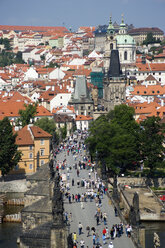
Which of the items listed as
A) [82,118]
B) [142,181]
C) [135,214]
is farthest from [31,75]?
[135,214]

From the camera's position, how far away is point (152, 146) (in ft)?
219

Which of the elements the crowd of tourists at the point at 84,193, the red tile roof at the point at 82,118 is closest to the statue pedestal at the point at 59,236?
the crowd of tourists at the point at 84,193

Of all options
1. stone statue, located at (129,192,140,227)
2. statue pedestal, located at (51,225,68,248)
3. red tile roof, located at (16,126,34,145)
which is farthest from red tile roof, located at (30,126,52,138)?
statue pedestal, located at (51,225,68,248)

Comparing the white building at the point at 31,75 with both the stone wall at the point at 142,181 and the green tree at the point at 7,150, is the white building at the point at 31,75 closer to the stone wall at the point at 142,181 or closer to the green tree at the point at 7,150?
the green tree at the point at 7,150

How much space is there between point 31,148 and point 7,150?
226 inches

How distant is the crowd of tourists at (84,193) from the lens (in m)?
41.7

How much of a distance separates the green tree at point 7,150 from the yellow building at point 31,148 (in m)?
2.93

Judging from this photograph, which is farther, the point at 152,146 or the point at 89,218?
the point at 152,146

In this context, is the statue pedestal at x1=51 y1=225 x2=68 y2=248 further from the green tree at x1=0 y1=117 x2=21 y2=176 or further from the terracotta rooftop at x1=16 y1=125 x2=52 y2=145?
the terracotta rooftop at x1=16 y1=125 x2=52 y2=145

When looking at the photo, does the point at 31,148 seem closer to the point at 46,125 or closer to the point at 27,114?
the point at 46,125

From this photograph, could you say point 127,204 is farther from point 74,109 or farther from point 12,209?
point 74,109

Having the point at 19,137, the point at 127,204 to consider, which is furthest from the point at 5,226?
the point at 19,137

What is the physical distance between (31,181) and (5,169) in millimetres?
7854

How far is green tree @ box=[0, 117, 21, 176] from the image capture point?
6694 centimetres
